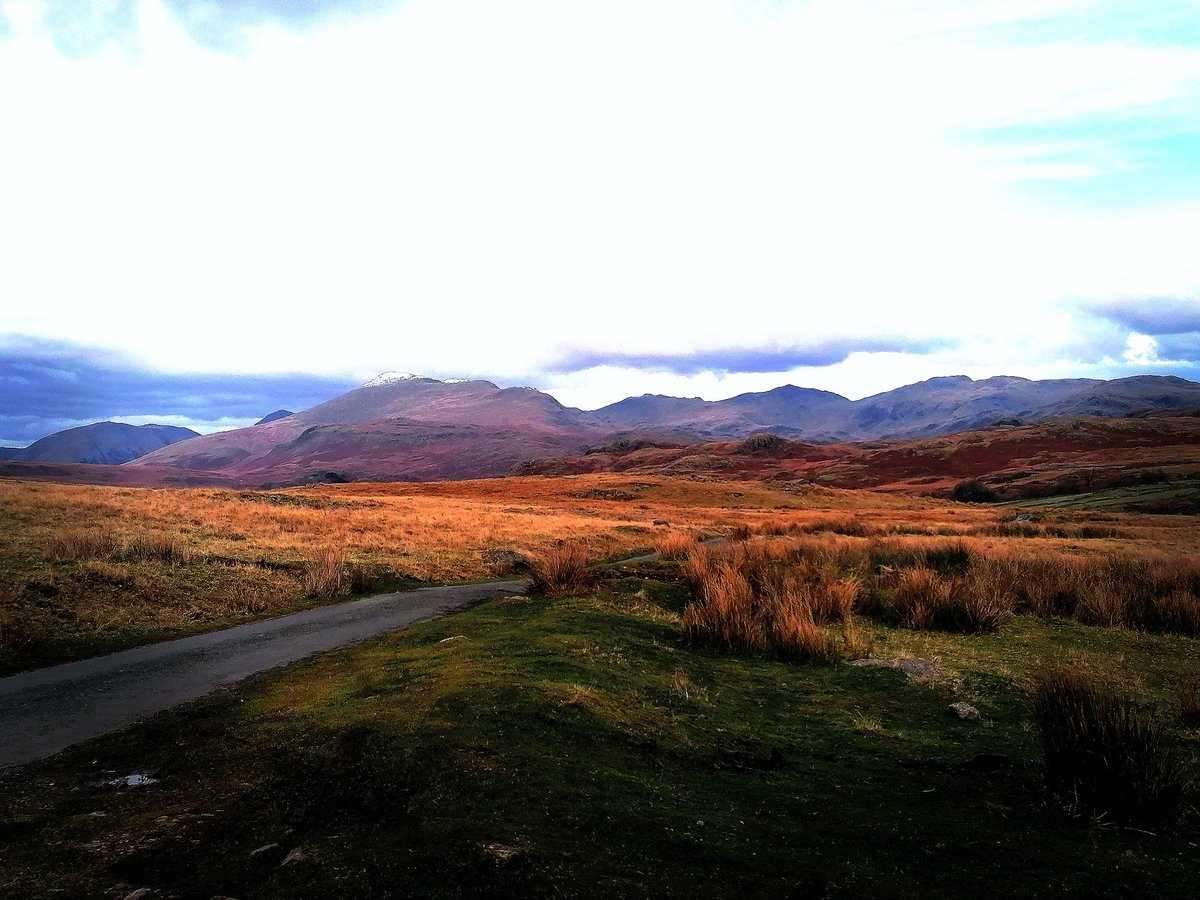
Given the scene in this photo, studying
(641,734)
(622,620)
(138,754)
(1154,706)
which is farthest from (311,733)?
(1154,706)

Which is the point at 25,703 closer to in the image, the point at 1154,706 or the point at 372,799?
the point at 372,799

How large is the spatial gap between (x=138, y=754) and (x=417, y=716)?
3.04 meters

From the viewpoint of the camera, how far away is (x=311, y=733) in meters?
7.63

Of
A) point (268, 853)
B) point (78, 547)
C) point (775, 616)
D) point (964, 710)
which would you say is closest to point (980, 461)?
point (775, 616)

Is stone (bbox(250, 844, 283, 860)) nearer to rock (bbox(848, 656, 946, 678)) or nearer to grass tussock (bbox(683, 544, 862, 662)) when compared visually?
grass tussock (bbox(683, 544, 862, 662))

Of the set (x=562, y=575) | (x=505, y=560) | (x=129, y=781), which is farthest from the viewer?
(x=505, y=560)

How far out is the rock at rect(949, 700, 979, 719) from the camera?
28.1 feet

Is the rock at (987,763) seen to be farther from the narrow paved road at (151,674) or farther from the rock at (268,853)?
the narrow paved road at (151,674)

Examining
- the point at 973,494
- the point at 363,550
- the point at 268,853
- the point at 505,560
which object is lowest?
the point at 973,494

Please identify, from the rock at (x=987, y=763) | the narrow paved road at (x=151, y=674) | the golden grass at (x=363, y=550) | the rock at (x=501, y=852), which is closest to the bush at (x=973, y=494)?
the golden grass at (x=363, y=550)

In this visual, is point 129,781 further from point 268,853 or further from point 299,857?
point 299,857

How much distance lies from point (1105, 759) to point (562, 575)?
45.9ft

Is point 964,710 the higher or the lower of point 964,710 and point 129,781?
the lower

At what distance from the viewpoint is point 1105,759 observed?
5969mm
